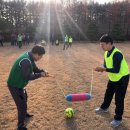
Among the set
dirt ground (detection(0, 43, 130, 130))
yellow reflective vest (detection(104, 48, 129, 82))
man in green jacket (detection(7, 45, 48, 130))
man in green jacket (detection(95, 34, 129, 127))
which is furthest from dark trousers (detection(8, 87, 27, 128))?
yellow reflective vest (detection(104, 48, 129, 82))

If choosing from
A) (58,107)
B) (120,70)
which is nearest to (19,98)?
(58,107)

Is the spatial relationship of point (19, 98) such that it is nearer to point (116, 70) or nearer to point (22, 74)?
point (22, 74)

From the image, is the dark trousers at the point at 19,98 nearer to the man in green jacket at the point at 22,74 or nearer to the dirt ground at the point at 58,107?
the man in green jacket at the point at 22,74

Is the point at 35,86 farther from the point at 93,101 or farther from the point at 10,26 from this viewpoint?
the point at 10,26

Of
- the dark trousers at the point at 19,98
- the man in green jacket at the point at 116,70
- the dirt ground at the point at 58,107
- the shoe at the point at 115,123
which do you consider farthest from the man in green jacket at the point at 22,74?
the shoe at the point at 115,123

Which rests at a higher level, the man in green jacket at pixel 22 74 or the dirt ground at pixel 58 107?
the man in green jacket at pixel 22 74

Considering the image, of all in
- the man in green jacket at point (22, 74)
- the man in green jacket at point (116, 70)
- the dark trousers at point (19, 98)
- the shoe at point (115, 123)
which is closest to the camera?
the man in green jacket at point (22, 74)

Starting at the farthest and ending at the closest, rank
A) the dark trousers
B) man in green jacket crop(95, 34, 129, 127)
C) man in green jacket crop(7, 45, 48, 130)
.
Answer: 1. man in green jacket crop(95, 34, 129, 127)
2. the dark trousers
3. man in green jacket crop(7, 45, 48, 130)

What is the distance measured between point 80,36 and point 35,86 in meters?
36.8

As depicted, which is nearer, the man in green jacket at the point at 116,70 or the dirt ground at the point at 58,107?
the man in green jacket at the point at 116,70

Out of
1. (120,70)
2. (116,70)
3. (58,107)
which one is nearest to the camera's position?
(116,70)

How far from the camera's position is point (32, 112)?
23.8 ft

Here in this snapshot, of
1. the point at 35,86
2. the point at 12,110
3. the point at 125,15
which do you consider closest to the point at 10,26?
the point at 125,15

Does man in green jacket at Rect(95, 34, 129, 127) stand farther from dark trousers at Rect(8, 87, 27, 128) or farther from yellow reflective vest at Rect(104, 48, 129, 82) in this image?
dark trousers at Rect(8, 87, 27, 128)
